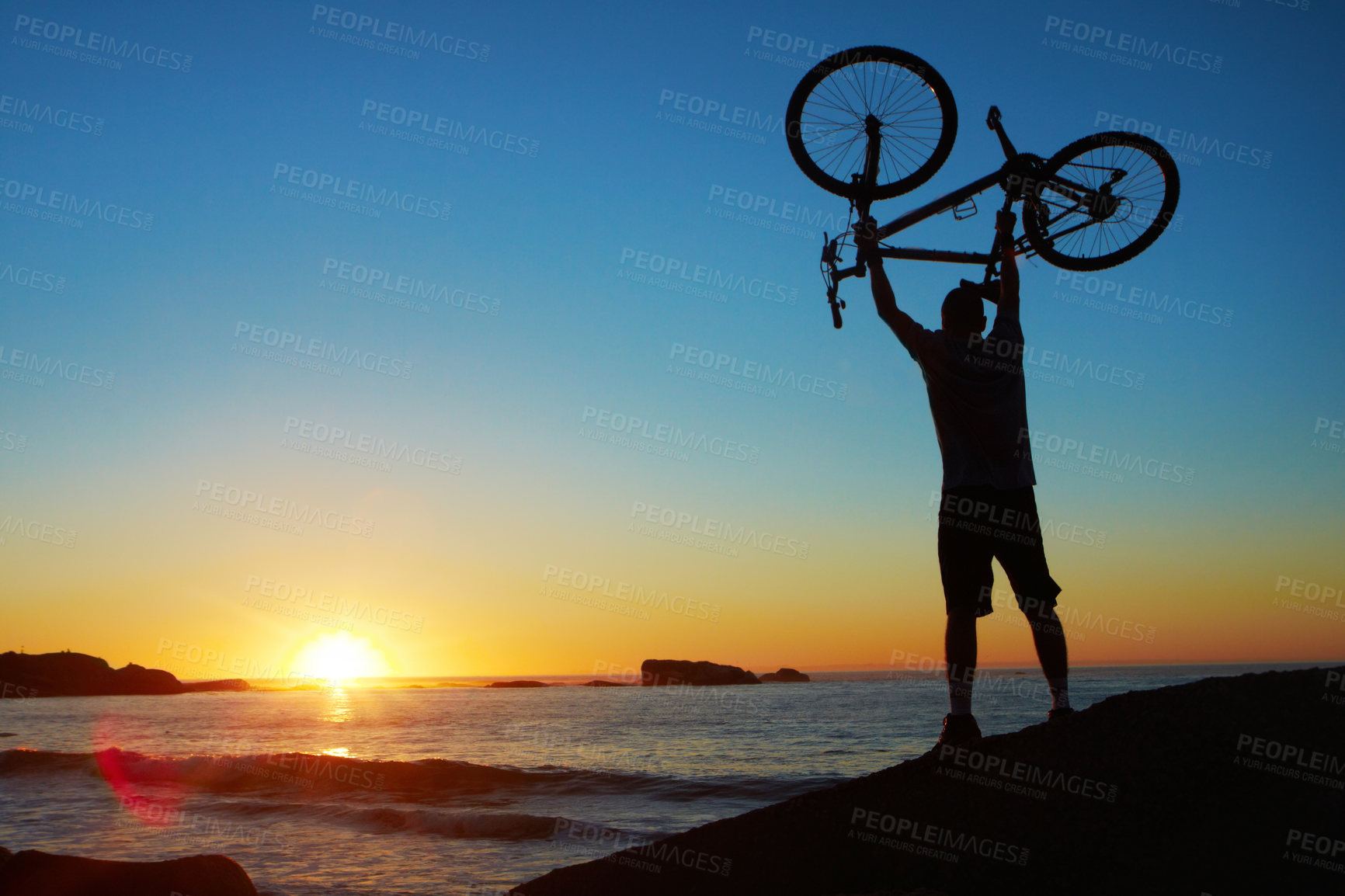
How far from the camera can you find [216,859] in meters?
5.90

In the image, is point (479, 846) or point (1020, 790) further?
point (479, 846)

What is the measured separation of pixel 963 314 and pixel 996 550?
122 cm

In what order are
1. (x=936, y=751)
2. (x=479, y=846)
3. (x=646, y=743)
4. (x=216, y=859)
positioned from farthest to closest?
(x=646, y=743)
(x=479, y=846)
(x=216, y=859)
(x=936, y=751)

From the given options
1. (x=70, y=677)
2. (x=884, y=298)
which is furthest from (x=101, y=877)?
(x=70, y=677)

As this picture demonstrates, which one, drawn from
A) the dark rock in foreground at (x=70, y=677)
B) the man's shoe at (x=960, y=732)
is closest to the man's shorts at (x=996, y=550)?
the man's shoe at (x=960, y=732)

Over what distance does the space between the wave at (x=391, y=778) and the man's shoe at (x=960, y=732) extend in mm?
11081

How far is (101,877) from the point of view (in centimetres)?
542

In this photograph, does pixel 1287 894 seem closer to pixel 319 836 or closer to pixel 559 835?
pixel 559 835

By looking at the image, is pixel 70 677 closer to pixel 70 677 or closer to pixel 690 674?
pixel 70 677

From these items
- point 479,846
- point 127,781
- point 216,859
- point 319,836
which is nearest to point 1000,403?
point 216,859

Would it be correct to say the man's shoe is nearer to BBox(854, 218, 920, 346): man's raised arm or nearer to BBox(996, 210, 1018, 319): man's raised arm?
BBox(854, 218, 920, 346): man's raised arm

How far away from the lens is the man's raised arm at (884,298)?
3771mm

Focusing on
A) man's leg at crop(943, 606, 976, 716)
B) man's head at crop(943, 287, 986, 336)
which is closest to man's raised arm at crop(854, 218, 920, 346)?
man's head at crop(943, 287, 986, 336)

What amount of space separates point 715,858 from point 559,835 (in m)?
8.20
